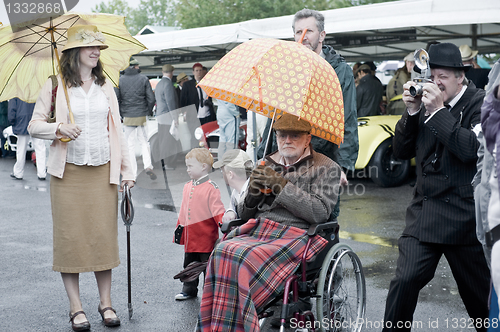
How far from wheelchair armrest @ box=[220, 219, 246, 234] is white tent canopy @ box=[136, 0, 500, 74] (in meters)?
6.34

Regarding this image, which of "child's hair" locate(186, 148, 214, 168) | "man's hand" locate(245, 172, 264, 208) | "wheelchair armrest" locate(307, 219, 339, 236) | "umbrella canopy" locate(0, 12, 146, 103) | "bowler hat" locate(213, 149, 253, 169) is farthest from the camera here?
"child's hair" locate(186, 148, 214, 168)

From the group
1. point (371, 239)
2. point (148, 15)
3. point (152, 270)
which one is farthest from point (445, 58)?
point (148, 15)

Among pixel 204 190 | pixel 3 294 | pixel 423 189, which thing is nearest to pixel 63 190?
pixel 204 190

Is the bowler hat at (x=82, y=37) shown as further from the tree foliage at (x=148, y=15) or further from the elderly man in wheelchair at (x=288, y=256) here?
the tree foliage at (x=148, y=15)

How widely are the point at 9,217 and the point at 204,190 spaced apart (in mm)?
4561

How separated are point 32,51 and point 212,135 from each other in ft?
28.3

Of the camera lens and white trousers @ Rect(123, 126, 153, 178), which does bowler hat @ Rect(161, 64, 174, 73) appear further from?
the camera lens

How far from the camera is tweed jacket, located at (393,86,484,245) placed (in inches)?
126

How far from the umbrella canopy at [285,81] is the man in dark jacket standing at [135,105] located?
790 centimetres

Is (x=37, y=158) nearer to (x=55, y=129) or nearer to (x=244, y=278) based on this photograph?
(x=55, y=129)

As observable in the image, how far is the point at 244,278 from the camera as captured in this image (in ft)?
11.3

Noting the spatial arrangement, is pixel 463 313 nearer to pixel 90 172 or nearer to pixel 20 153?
pixel 90 172

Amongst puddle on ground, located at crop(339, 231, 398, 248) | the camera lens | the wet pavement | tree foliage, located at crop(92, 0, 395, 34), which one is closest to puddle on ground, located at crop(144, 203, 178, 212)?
the wet pavement

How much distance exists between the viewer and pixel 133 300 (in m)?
4.95
